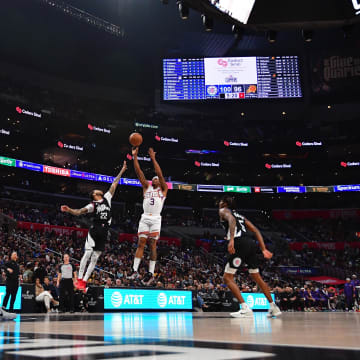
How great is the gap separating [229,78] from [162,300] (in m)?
26.5

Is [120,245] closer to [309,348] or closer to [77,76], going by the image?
[77,76]

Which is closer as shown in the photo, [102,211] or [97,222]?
[97,222]

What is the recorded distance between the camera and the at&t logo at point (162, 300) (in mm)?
18344

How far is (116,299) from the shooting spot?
16.9 metres

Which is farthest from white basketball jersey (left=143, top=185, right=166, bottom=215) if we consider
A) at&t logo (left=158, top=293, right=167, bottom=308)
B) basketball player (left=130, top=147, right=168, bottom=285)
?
at&t logo (left=158, top=293, right=167, bottom=308)

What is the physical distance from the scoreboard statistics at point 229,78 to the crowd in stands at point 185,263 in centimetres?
1211

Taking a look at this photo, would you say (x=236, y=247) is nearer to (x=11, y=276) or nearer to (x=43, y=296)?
(x=11, y=276)

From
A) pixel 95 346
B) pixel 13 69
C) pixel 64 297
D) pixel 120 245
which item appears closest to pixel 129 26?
pixel 13 69

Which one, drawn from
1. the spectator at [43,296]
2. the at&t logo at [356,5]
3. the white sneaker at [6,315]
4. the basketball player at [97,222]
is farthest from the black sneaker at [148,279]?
the at&t logo at [356,5]

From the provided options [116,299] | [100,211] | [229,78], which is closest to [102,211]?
[100,211]

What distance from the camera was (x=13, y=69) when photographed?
43.4 metres

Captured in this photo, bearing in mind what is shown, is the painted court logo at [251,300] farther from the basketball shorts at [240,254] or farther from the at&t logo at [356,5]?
the at&t logo at [356,5]

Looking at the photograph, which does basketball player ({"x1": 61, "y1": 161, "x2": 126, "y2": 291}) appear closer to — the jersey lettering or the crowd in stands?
the jersey lettering

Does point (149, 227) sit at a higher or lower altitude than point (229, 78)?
lower
